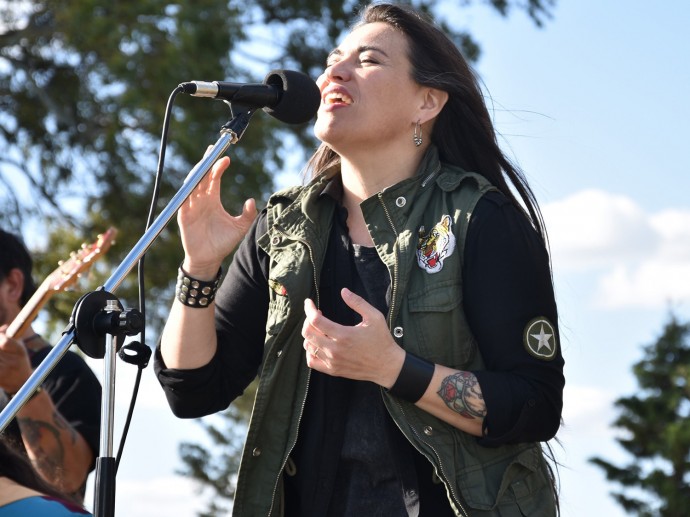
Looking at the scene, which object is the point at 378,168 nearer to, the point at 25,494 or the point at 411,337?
the point at 411,337

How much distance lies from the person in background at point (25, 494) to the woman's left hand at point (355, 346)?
782 millimetres

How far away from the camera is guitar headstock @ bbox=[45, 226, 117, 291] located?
15.1 ft

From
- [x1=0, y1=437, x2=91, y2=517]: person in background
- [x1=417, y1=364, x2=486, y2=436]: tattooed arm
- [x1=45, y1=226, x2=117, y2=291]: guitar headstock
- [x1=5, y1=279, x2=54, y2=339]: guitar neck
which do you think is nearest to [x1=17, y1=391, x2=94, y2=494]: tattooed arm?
[x1=5, y1=279, x2=54, y2=339]: guitar neck

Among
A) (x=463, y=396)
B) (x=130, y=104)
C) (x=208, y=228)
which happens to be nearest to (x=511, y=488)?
(x=463, y=396)

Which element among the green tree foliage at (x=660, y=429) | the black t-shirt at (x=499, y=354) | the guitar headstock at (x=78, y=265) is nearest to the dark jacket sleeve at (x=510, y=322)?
the black t-shirt at (x=499, y=354)

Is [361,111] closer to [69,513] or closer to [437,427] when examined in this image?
[437,427]

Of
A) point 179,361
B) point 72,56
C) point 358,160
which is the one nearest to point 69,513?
point 179,361

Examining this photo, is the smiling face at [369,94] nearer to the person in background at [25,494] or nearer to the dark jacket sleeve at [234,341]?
the dark jacket sleeve at [234,341]

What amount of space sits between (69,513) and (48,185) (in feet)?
33.2

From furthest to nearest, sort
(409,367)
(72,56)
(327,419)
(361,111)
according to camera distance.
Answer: (72,56) → (361,111) → (327,419) → (409,367)

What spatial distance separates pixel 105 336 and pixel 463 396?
92 centimetres

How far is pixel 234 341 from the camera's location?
139 inches

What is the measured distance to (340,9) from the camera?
43.7ft

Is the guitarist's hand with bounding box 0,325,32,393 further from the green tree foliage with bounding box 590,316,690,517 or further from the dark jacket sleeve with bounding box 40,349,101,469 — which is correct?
the green tree foliage with bounding box 590,316,690,517
